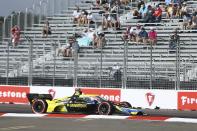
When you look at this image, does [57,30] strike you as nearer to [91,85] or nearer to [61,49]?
[61,49]

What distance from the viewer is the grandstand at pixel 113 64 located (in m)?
25.2

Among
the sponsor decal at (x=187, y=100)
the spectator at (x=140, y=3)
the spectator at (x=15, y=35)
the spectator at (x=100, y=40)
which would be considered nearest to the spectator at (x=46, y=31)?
the spectator at (x=15, y=35)

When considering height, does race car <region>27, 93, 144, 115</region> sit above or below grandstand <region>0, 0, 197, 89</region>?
below

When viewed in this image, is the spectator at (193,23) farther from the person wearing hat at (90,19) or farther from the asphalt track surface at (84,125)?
the asphalt track surface at (84,125)

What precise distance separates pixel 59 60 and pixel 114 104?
26.2ft

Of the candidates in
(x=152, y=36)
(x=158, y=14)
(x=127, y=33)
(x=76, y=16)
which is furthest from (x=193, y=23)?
(x=76, y=16)

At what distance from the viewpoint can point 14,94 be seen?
2841 centimetres

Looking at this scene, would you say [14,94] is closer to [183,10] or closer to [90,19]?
[90,19]

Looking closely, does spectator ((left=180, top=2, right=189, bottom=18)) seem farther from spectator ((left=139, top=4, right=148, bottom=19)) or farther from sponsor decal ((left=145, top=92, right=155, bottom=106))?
sponsor decal ((left=145, top=92, right=155, bottom=106))

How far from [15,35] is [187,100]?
11.6 meters

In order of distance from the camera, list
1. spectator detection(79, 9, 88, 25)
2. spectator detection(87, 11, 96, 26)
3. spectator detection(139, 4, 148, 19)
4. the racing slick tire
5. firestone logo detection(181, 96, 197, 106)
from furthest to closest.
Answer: spectator detection(79, 9, 88, 25) < spectator detection(87, 11, 96, 26) < spectator detection(139, 4, 148, 19) < firestone logo detection(181, 96, 197, 106) < the racing slick tire

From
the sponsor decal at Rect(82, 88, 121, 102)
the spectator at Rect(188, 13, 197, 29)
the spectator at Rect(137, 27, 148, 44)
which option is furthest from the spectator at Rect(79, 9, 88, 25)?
the sponsor decal at Rect(82, 88, 121, 102)

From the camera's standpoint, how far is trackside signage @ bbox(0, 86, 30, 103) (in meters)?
28.1

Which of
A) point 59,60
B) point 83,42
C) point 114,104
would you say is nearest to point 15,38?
point 83,42
